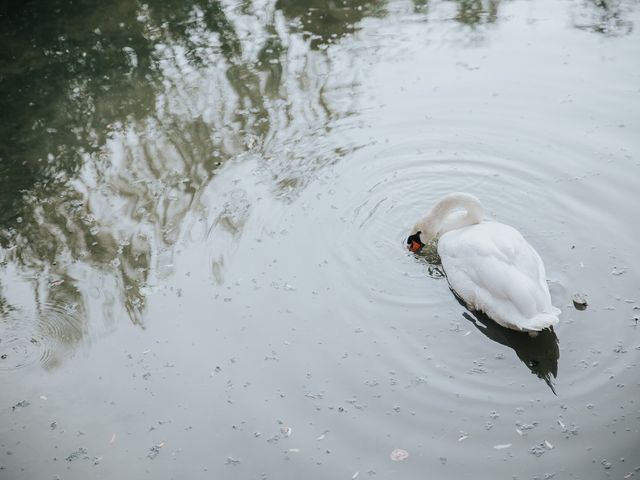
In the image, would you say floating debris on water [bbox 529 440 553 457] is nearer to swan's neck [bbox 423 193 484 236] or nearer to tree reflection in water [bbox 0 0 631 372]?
swan's neck [bbox 423 193 484 236]

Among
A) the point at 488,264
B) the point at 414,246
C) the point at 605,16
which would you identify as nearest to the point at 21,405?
the point at 414,246

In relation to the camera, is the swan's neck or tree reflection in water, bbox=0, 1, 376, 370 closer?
the swan's neck

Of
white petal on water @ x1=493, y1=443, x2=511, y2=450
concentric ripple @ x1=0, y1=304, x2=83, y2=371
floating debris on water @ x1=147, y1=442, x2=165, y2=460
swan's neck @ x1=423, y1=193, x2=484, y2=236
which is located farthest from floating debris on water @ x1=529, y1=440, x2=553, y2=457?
concentric ripple @ x1=0, y1=304, x2=83, y2=371

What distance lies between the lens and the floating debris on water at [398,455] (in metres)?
5.10

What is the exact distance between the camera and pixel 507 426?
5211 mm

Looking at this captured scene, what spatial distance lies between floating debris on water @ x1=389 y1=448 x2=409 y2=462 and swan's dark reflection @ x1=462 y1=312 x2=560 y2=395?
1.26 m

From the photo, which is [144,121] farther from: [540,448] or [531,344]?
[540,448]

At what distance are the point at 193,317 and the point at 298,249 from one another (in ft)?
4.09

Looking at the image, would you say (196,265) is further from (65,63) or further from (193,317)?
(65,63)

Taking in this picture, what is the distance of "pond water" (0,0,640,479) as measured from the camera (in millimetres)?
5363

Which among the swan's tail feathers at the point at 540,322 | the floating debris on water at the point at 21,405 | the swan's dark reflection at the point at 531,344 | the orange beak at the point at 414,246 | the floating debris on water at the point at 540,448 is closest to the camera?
the floating debris on water at the point at 540,448

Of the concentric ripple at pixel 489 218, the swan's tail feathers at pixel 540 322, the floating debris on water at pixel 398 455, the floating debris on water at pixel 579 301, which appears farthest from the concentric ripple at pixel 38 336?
the floating debris on water at pixel 579 301

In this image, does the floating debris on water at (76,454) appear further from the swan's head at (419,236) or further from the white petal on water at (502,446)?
the swan's head at (419,236)

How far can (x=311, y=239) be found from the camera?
7.19m
